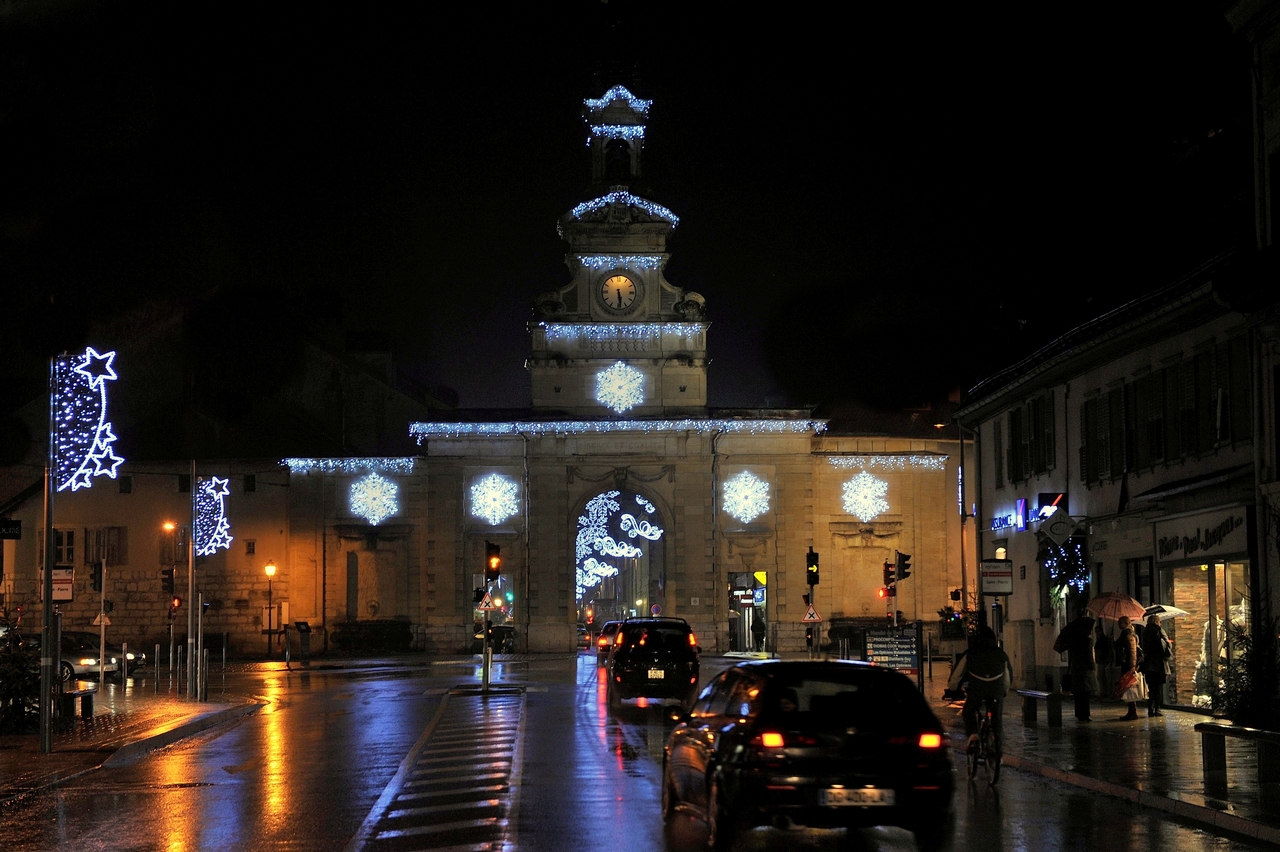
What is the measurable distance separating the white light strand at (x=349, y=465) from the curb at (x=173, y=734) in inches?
1502

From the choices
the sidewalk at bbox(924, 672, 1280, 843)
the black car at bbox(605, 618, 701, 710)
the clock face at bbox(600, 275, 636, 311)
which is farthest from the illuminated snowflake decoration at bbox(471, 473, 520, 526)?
the sidewalk at bbox(924, 672, 1280, 843)

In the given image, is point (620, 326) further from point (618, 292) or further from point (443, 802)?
point (443, 802)

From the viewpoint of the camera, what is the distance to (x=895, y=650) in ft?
122

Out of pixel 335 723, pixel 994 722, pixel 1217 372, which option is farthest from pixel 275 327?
pixel 994 722

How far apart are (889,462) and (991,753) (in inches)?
2186

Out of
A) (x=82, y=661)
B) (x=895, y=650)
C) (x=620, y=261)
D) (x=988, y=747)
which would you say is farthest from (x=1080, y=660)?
(x=620, y=261)

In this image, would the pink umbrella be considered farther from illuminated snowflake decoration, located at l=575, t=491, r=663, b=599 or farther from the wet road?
illuminated snowflake decoration, located at l=575, t=491, r=663, b=599

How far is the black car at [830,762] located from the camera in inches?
490

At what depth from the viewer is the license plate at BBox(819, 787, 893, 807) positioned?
40.8 ft

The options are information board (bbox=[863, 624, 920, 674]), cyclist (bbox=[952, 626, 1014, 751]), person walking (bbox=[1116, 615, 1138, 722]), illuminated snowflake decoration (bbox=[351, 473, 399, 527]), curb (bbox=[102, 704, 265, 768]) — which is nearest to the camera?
cyclist (bbox=[952, 626, 1014, 751])

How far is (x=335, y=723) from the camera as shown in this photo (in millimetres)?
29031

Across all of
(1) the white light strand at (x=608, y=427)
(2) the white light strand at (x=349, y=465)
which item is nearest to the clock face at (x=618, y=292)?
(1) the white light strand at (x=608, y=427)

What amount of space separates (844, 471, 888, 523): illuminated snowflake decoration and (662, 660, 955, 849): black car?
199ft

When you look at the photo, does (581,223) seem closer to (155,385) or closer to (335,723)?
(155,385)
